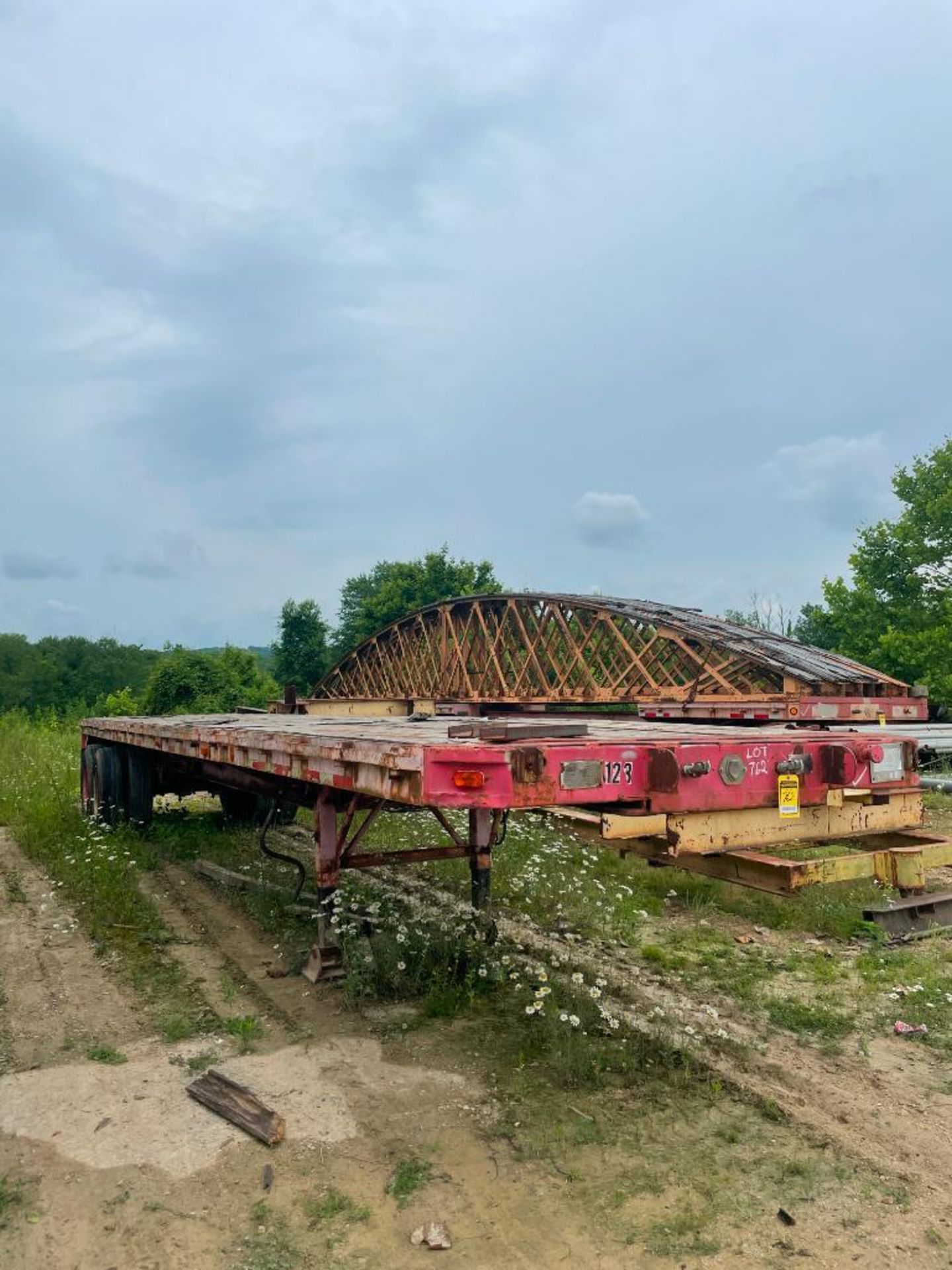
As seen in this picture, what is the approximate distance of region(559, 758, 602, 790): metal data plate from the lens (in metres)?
3.39

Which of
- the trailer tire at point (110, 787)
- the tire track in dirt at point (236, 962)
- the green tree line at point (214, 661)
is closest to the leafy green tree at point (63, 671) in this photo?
the green tree line at point (214, 661)

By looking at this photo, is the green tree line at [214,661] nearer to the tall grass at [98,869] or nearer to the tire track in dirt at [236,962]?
the tall grass at [98,869]

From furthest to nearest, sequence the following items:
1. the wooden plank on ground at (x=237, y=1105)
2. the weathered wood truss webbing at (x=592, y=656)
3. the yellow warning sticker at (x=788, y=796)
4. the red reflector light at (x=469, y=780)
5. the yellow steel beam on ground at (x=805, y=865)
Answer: the weathered wood truss webbing at (x=592, y=656) → the yellow steel beam on ground at (x=805, y=865) → the yellow warning sticker at (x=788, y=796) → the wooden plank on ground at (x=237, y=1105) → the red reflector light at (x=469, y=780)

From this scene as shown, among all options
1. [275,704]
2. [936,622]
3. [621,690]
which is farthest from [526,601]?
[936,622]

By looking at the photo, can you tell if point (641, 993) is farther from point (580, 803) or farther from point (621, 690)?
point (621, 690)

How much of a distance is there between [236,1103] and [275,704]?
16.8 meters

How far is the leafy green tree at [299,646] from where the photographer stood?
50312mm

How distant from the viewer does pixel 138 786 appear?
1043cm

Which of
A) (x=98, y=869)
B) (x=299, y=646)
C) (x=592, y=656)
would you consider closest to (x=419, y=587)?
(x=299, y=646)

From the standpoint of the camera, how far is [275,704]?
20.3 m

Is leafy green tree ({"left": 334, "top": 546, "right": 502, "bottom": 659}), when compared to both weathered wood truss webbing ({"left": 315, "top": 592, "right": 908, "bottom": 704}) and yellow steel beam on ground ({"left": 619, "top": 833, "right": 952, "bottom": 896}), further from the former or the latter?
yellow steel beam on ground ({"left": 619, "top": 833, "right": 952, "bottom": 896})

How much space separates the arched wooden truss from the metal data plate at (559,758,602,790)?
11.2 m

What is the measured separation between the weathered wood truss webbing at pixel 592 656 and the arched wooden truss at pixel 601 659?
0.04 metres

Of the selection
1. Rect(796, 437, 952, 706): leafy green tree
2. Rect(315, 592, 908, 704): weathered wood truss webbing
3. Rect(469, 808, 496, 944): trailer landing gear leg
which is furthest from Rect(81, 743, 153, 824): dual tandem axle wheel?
Rect(796, 437, 952, 706): leafy green tree
